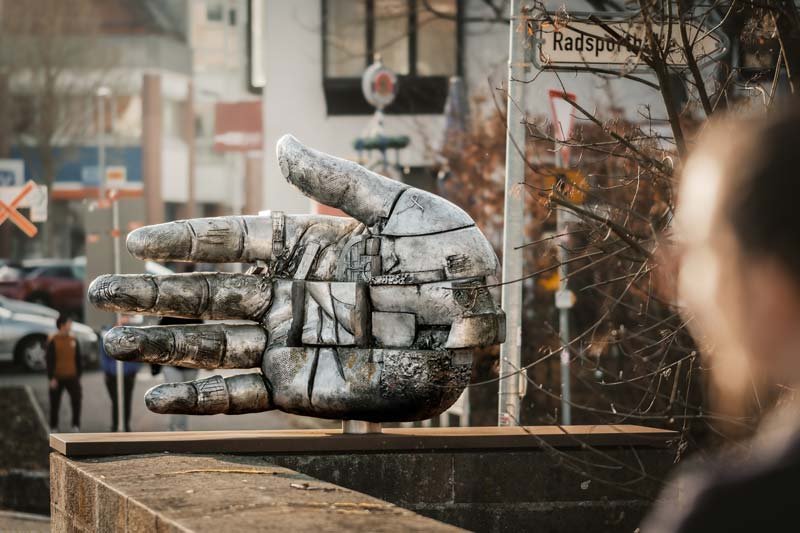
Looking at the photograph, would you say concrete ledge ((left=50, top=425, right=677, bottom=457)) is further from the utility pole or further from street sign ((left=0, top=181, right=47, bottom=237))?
street sign ((left=0, top=181, right=47, bottom=237))

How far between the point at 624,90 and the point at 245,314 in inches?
905

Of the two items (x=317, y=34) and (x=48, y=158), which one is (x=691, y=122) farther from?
(x=48, y=158)

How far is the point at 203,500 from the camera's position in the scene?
15.4 ft

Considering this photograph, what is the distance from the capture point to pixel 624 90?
97.1 feet

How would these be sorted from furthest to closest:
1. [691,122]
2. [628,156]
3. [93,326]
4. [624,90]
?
[624,90] < [93,326] < [691,122] < [628,156]

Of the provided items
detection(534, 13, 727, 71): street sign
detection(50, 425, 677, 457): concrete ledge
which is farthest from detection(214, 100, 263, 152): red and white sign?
detection(50, 425, 677, 457): concrete ledge

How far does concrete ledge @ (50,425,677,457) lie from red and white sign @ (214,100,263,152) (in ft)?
115

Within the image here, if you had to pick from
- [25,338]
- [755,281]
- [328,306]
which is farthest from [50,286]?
[755,281]

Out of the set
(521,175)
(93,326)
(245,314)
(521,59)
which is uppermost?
(521,59)

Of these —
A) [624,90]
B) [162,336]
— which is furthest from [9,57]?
[162,336]

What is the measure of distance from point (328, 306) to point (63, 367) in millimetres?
12679

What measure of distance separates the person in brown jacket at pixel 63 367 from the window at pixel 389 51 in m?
15.6

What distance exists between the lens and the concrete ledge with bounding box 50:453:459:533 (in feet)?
13.6

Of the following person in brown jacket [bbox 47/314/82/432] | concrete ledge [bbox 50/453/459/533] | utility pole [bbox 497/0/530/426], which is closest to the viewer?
concrete ledge [bbox 50/453/459/533]
